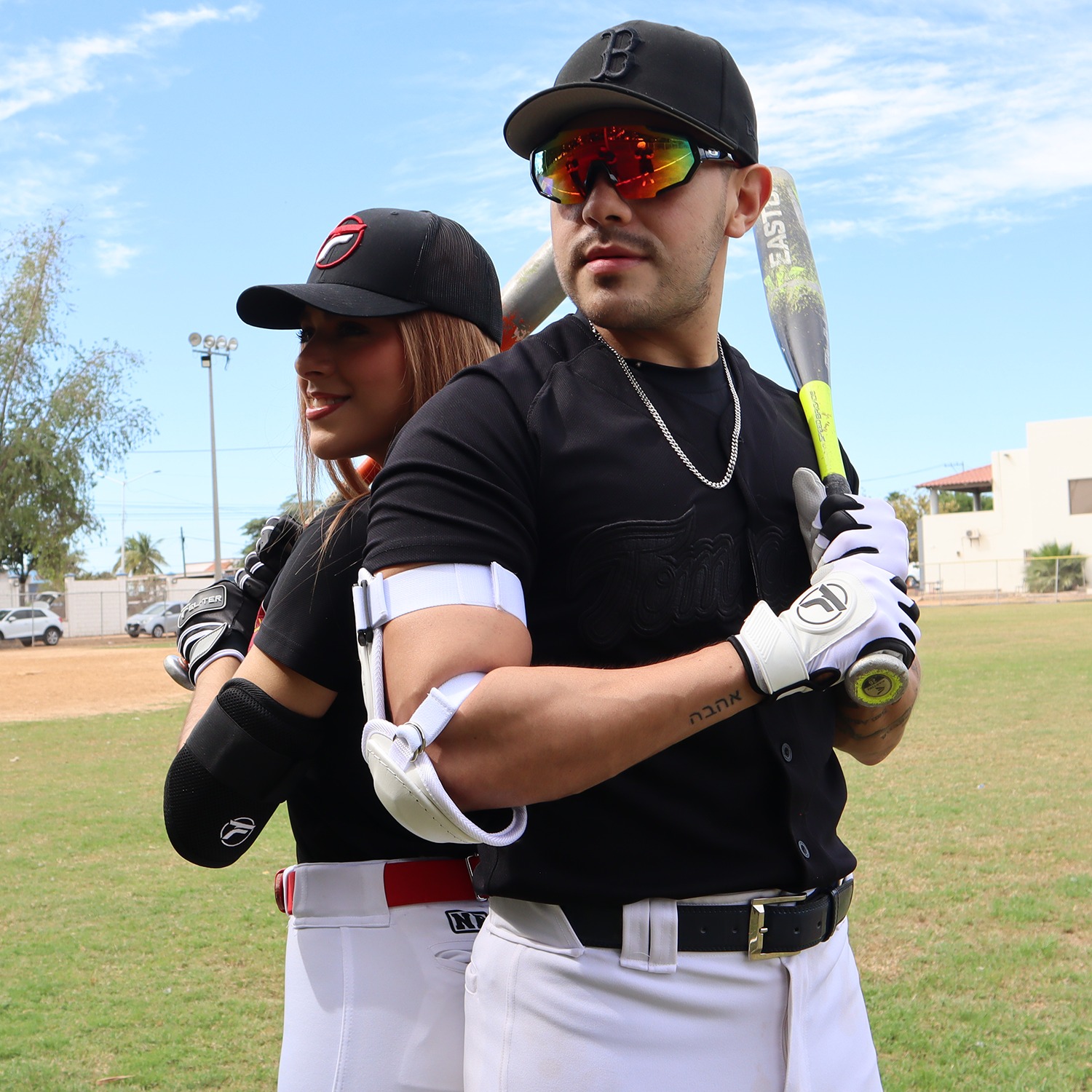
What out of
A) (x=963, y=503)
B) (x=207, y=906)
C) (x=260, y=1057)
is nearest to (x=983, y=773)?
(x=207, y=906)

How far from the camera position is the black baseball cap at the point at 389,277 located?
2.10m

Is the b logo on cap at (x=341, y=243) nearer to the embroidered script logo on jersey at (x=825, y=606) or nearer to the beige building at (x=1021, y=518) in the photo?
the embroidered script logo on jersey at (x=825, y=606)

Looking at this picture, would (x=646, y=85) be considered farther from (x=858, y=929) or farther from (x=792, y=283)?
(x=858, y=929)

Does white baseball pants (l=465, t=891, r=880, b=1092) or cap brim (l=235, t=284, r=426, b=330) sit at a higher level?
cap brim (l=235, t=284, r=426, b=330)

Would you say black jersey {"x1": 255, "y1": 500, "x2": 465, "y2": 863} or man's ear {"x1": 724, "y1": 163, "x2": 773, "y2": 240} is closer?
black jersey {"x1": 255, "y1": 500, "x2": 465, "y2": 863}

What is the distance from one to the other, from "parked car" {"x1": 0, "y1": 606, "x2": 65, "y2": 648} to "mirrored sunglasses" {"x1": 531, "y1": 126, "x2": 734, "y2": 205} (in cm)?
4139

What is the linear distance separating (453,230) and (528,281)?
46 cm

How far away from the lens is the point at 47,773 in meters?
12.1

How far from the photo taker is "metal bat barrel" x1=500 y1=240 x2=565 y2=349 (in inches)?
107

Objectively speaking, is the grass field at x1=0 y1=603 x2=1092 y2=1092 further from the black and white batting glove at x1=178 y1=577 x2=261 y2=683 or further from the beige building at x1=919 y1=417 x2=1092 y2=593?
the beige building at x1=919 y1=417 x2=1092 y2=593

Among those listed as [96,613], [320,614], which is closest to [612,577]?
[320,614]

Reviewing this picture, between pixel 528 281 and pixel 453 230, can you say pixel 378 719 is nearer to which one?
pixel 453 230

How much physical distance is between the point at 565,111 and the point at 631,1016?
1396mm

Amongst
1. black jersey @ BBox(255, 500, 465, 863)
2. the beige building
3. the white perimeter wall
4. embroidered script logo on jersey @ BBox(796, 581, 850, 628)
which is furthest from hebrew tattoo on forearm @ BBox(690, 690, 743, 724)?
the beige building
